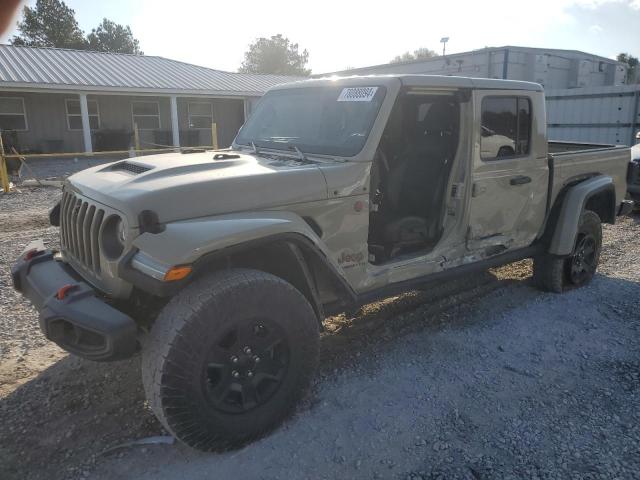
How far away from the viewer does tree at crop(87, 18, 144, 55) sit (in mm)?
53553

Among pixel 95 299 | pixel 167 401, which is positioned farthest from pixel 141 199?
pixel 167 401

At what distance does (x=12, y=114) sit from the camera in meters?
19.1

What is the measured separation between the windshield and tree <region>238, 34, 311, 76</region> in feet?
194

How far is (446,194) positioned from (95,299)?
2760mm

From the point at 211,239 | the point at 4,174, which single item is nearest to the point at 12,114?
the point at 4,174

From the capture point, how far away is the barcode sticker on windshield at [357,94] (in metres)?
3.66

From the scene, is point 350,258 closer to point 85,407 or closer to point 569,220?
point 85,407

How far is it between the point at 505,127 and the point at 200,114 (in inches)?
824

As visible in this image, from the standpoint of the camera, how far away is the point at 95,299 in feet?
8.52

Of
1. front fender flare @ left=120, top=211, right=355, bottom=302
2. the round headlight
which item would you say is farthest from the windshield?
the round headlight

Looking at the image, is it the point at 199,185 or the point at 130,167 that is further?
the point at 130,167

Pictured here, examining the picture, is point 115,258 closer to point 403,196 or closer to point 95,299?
point 95,299

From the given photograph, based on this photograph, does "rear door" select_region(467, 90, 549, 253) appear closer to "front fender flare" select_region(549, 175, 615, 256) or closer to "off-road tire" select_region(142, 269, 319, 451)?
"front fender flare" select_region(549, 175, 615, 256)

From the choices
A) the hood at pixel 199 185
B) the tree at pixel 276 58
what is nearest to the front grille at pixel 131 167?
the hood at pixel 199 185
